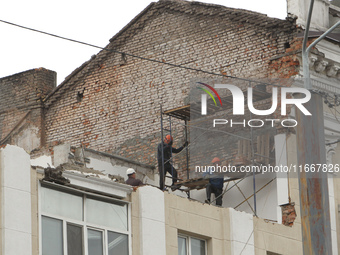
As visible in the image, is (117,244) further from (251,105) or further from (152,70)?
(152,70)

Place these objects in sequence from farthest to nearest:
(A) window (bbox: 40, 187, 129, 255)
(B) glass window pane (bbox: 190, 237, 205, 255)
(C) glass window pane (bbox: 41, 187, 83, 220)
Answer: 1. (B) glass window pane (bbox: 190, 237, 205, 255)
2. (C) glass window pane (bbox: 41, 187, 83, 220)
3. (A) window (bbox: 40, 187, 129, 255)

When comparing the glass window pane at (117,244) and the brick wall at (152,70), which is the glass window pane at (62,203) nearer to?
the glass window pane at (117,244)

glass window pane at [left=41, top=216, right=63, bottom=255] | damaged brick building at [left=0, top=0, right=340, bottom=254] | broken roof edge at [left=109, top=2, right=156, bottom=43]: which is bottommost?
glass window pane at [left=41, top=216, right=63, bottom=255]

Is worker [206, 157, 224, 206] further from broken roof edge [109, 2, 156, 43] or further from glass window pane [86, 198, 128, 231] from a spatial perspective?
broken roof edge [109, 2, 156, 43]

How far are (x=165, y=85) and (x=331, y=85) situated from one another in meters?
5.22

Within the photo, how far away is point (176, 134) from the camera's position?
2936 centimetres

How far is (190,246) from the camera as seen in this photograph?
2225cm

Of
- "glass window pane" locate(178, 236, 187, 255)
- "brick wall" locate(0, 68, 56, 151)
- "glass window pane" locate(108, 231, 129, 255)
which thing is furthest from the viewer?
"brick wall" locate(0, 68, 56, 151)

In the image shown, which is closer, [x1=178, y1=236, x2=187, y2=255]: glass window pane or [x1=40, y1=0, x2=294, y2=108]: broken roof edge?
→ [x1=178, y1=236, x2=187, y2=255]: glass window pane

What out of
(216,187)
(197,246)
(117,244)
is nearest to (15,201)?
(117,244)

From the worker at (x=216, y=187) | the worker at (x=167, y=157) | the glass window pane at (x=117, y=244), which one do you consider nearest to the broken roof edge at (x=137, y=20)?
the worker at (x=167, y=157)

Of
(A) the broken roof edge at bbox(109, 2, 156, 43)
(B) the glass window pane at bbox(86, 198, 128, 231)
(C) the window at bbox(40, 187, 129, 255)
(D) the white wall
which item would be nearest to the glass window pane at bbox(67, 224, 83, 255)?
(C) the window at bbox(40, 187, 129, 255)

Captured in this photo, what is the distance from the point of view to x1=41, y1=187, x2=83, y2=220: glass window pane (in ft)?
63.3

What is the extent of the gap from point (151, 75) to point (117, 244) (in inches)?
443
